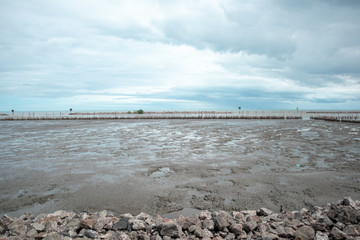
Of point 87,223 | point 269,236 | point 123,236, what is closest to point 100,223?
point 87,223

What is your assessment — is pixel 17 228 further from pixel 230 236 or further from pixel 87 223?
pixel 230 236

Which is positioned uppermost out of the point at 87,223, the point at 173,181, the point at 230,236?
the point at 87,223

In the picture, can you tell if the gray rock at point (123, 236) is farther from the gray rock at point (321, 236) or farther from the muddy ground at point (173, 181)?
the gray rock at point (321, 236)

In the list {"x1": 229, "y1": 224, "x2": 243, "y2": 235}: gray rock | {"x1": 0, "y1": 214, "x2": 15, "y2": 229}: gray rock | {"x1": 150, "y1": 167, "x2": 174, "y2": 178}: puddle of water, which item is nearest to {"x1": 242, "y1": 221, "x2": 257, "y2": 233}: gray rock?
{"x1": 229, "y1": 224, "x2": 243, "y2": 235}: gray rock

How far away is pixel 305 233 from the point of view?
405 centimetres

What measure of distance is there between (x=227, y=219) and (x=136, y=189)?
383cm

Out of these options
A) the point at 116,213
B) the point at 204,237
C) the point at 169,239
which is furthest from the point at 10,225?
the point at 204,237

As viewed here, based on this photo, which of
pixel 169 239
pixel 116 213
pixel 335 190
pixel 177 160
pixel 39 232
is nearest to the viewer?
pixel 169 239

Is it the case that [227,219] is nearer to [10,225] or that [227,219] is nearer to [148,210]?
[148,210]

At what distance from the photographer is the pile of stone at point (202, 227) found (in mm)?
4043

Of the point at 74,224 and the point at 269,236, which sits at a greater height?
the point at 269,236

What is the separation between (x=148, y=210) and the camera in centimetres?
582

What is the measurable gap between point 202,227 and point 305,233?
2.03 meters

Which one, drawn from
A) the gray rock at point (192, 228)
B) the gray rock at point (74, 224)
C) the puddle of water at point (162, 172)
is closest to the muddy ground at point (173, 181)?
the puddle of water at point (162, 172)
